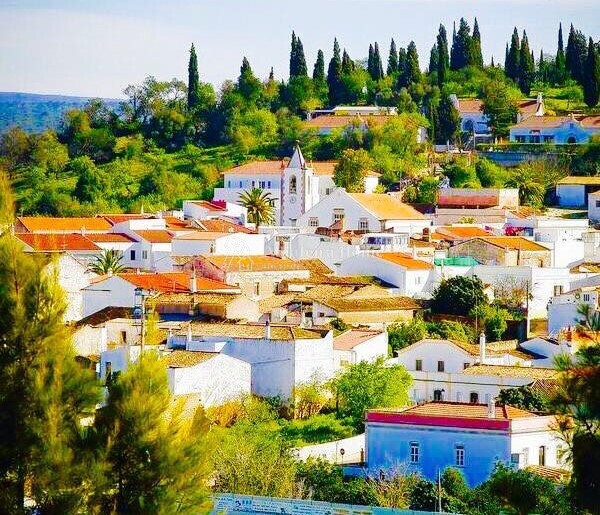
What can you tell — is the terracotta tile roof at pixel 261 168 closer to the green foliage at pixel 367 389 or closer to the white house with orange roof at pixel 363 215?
the white house with orange roof at pixel 363 215

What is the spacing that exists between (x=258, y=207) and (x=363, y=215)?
12.6 ft

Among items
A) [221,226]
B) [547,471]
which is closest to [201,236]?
[221,226]

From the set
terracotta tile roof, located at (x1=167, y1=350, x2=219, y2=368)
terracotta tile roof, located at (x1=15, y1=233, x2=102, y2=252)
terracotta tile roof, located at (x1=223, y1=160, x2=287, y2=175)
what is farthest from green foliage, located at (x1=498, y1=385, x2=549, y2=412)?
terracotta tile roof, located at (x1=223, y1=160, x2=287, y2=175)

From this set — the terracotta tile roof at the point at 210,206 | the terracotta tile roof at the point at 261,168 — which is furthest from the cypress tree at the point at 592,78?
the terracotta tile roof at the point at 210,206

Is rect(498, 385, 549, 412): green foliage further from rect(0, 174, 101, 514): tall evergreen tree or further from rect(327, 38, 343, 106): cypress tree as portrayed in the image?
rect(327, 38, 343, 106): cypress tree

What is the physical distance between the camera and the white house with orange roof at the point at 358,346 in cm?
3198

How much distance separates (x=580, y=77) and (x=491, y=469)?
57.4m

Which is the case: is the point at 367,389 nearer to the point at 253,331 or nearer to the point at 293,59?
the point at 253,331

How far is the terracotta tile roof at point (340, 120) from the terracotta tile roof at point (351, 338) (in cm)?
3356

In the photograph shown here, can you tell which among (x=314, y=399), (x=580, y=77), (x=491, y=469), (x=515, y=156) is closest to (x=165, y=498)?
(x=491, y=469)

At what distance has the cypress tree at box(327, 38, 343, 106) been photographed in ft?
257

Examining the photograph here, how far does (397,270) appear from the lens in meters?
40.8

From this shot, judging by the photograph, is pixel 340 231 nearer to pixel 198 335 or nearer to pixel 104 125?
pixel 198 335

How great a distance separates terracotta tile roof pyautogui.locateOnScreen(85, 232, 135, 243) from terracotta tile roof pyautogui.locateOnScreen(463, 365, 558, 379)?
1755 cm
